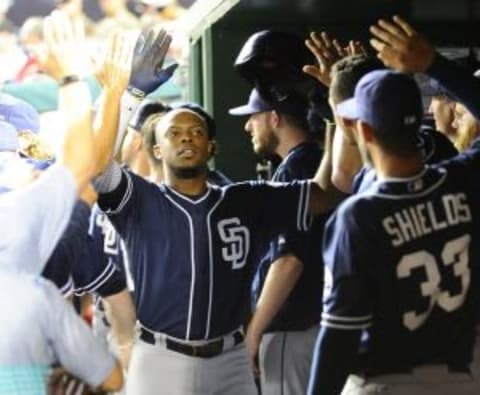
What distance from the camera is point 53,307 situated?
212 cm

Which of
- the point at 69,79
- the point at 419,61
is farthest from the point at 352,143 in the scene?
the point at 69,79

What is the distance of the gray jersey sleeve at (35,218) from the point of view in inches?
82.3

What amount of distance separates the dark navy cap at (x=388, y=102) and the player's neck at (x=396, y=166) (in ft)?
0.22

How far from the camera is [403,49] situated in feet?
9.27

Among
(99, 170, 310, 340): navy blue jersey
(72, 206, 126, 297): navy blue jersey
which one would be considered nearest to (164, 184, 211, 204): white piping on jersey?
(99, 170, 310, 340): navy blue jersey

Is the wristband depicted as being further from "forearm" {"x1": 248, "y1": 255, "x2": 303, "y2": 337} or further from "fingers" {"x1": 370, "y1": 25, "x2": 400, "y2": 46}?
"forearm" {"x1": 248, "y1": 255, "x2": 303, "y2": 337}

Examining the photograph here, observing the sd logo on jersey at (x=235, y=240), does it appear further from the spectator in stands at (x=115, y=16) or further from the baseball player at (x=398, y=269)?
the spectator in stands at (x=115, y=16)

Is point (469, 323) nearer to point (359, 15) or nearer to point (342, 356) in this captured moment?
point (342, 356)

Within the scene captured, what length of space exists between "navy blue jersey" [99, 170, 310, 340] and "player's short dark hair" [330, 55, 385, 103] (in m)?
0.56

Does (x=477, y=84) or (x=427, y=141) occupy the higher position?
(x=477, y=84)

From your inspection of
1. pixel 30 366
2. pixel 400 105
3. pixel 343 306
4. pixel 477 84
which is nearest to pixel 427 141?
pixel 477 84

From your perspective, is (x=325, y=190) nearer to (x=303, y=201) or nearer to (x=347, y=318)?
(x=303, y=201)

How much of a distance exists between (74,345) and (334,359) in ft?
2.07

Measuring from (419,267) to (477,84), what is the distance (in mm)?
630
